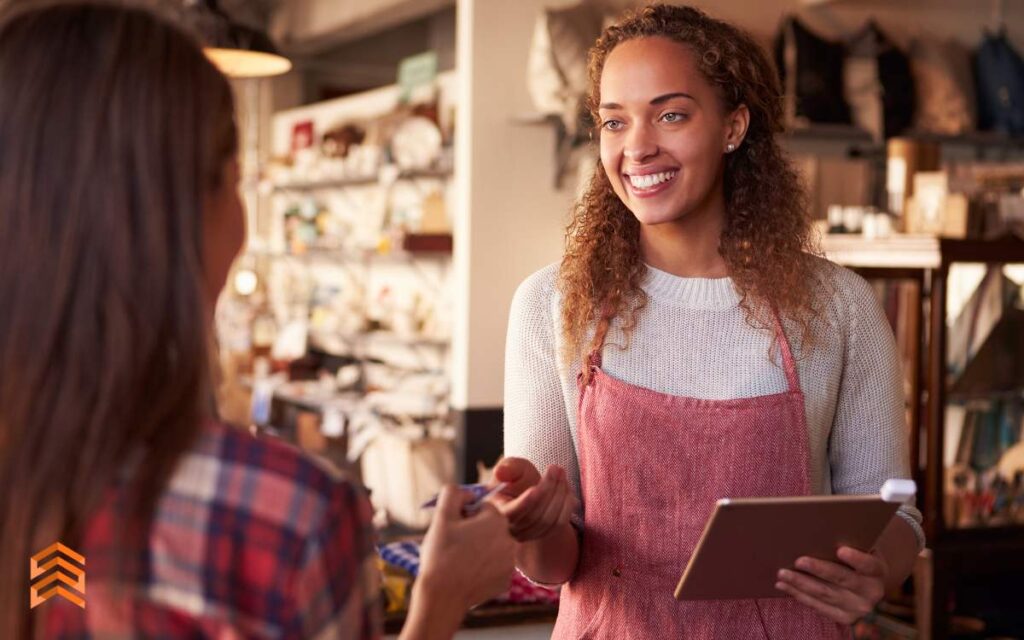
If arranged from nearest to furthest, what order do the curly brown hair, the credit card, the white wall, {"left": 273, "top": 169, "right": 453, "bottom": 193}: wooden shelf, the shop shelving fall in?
the credit card, the curly brown hair, the shop shelving, the white wall, {"left": 273, "top": 169, "right": 453, "bottom": 193}: wooden shelf

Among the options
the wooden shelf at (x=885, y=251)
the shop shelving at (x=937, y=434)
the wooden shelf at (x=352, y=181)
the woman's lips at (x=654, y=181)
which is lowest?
the shop shelving at (x=937, y=434)

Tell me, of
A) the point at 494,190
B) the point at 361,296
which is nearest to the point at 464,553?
the point at 494,190

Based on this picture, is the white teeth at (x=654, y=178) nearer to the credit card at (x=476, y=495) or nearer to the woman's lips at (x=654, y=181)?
the woman's lips at (x=654, y=181)

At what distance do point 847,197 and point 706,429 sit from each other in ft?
11.9

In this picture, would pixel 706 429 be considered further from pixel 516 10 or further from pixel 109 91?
pixel 516 10

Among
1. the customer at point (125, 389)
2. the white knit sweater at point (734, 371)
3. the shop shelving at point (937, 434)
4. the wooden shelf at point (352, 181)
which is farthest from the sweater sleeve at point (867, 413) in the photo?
the wooden shelf at point (352, 181)

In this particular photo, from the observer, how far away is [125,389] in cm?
92

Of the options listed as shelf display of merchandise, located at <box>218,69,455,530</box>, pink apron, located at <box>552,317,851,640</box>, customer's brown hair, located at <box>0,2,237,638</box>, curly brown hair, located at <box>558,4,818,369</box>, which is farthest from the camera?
shelf display of merchandise, located at <box>218,69,455,530</box>

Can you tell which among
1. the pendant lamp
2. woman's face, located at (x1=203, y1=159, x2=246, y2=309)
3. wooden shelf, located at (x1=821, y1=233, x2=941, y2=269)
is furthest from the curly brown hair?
the pendant lamp

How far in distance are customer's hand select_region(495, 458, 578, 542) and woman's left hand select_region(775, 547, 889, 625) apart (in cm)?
31

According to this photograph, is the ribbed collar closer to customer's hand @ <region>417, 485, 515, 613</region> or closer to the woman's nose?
the woman's nose

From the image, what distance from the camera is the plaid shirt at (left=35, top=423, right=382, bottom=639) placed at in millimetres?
917

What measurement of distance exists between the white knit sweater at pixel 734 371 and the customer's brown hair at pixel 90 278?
98cm

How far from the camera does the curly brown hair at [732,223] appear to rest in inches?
73.0
